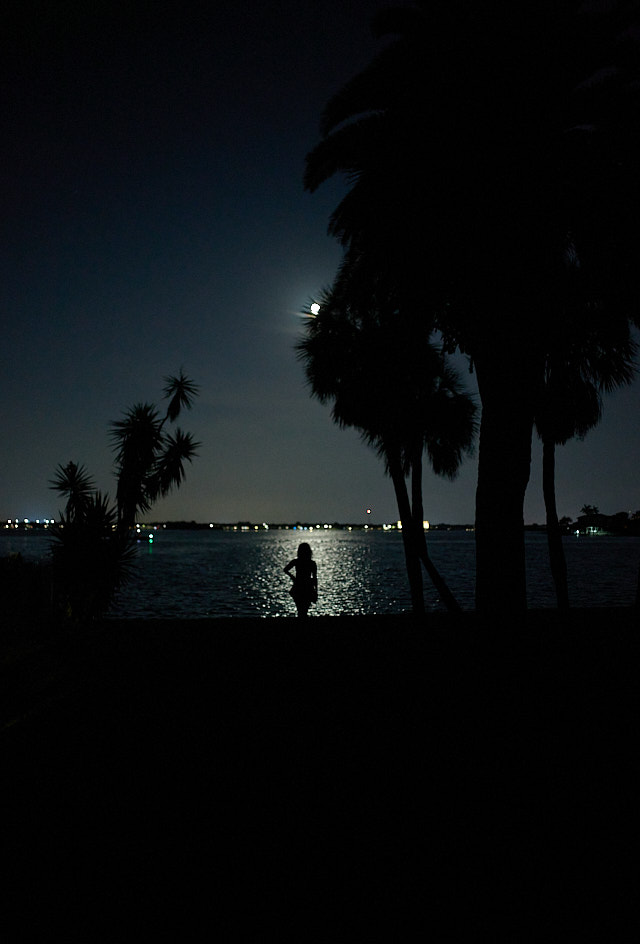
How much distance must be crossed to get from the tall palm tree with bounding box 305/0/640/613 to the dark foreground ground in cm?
293

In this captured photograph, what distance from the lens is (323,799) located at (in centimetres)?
424

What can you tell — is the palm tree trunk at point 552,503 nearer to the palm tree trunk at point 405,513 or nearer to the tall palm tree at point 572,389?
the tall palm tree at point 572,389

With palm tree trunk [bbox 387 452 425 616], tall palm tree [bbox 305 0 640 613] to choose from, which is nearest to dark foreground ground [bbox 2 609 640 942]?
tall palm tree [bbox 305 0 640 613]

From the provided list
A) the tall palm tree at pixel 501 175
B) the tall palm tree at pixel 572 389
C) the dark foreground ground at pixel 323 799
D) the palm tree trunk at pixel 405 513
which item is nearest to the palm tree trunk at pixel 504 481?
the tall palm tree at pixel 501 175

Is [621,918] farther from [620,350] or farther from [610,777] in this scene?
[620,350]

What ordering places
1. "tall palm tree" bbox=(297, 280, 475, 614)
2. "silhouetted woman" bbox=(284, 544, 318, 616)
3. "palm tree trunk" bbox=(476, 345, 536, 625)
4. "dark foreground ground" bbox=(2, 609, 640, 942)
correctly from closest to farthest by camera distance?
1. "dark foreground ground" bbox=(2, 609, 640, 942)
2. "palm tree trunk" bbox=(476, 345, 536, 625)
3. "silhouetted woman" bbox=(284, 544, 318, 616)
4. "tall palm tree" bbox=(297, 280, 475, 614)

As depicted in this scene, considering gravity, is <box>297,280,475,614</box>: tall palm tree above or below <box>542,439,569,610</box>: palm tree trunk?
above

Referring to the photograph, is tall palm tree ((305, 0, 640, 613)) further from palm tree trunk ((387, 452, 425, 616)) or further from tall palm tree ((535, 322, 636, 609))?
palm tree trunk ((387, 452, 425, 616))

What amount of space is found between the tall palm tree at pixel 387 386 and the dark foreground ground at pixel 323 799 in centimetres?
715

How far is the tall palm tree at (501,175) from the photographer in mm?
8570

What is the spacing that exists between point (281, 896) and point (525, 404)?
279 inches

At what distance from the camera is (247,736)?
562cm

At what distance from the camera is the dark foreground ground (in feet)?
9.82

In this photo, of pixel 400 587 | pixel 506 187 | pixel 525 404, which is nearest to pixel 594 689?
pixel 525 404
